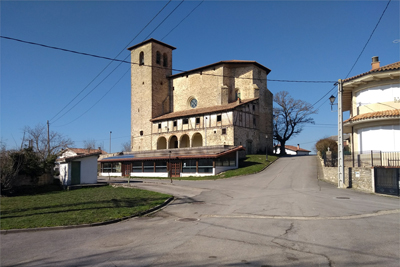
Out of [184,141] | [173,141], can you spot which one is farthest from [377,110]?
[173,141]

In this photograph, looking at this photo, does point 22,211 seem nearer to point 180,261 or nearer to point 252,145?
point 180,261

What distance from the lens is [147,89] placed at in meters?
55.3

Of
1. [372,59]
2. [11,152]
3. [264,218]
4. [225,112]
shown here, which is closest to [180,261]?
[264,218]

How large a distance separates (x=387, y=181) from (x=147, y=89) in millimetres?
45176

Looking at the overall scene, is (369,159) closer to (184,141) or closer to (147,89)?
(184,141)

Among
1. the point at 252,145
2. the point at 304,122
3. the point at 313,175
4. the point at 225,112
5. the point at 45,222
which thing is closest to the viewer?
the point at 45,222

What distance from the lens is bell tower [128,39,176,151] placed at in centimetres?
5466


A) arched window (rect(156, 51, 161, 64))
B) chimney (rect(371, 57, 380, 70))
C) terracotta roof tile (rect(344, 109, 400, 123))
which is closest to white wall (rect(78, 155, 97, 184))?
terracotta roof tile (rect(344, 109, 400, 123))

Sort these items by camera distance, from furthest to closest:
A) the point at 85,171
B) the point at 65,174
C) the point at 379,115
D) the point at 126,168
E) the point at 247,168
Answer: the point at 126,168
the point at 247,168
the point at 85,171
the point at 65,174
the point at 379,115

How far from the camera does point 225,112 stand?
42.1m

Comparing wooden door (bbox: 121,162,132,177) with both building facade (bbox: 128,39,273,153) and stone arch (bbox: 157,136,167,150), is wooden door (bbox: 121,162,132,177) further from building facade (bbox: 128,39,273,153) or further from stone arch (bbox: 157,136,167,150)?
stone arch (bbox: 157,136,167,150)

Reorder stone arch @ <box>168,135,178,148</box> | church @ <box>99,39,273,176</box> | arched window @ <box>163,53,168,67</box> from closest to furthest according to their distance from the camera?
church @ <box>99,39,273,176</box>, stone arch @ <box>168,135,178,148</box>, arched window @ <box>163,53,168,67</box>

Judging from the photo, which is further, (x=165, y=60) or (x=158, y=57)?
(x=165, y=60)

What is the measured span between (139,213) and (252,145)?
1390 inches
